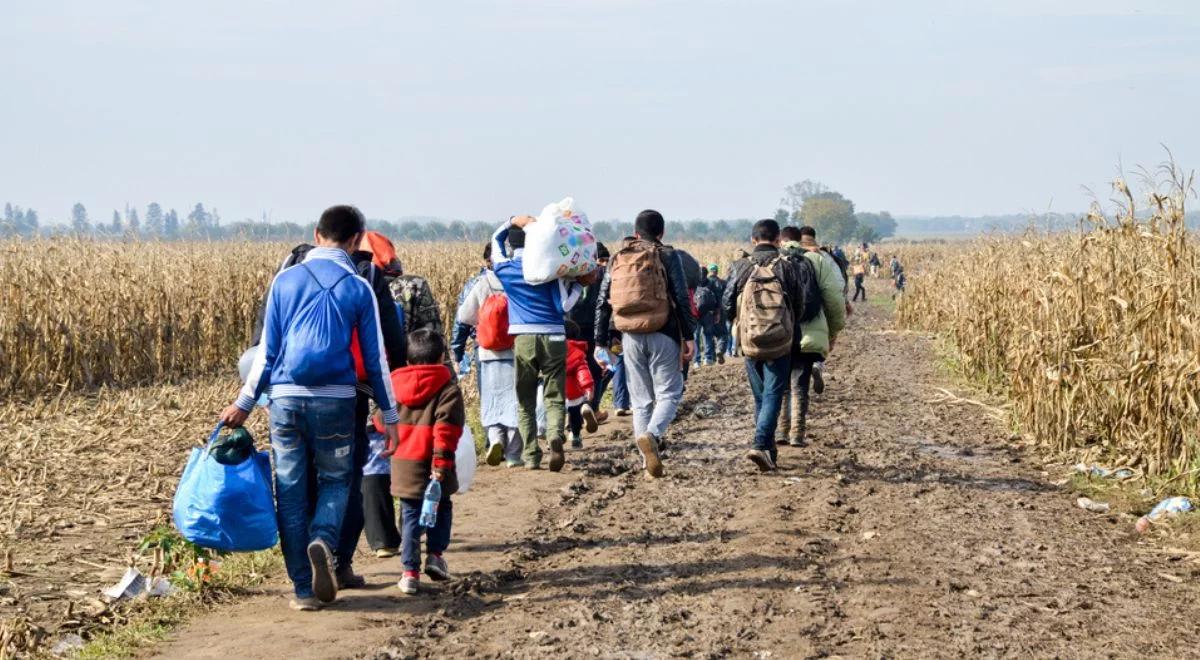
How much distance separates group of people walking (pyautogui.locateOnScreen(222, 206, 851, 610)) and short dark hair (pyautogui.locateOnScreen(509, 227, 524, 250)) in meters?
0.01

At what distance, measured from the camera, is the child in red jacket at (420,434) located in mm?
7188

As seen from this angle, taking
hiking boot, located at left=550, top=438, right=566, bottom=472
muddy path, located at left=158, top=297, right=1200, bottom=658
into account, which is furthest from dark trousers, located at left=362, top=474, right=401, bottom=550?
hiking boot, located at left=550, top=438, right=566, bottom=472

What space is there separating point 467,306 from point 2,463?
13.3 ft

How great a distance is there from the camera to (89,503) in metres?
9.96

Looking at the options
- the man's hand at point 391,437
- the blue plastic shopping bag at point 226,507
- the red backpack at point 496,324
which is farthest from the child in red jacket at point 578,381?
the blue plastic shopping bag at point 226,507

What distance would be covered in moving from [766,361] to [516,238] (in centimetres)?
216

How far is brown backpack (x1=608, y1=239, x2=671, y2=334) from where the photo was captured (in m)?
10.4

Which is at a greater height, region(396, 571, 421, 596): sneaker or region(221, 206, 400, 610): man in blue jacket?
region(221, 206, 400, 610): man in blue jacket

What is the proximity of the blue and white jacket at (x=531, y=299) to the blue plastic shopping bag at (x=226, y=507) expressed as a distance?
4.00 m

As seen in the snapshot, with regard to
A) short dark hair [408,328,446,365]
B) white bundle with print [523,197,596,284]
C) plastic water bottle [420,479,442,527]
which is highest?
white bundle with print [523,197,596,284]

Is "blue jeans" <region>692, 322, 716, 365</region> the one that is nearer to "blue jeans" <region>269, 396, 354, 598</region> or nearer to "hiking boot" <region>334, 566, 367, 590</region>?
"hiking boot" <region>334, 566, 367, 590</region>

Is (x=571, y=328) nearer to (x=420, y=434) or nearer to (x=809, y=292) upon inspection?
(x=809, y=292)

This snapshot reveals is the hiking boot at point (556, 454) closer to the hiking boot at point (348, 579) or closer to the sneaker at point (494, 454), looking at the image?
the sneaker at point (494, 454)

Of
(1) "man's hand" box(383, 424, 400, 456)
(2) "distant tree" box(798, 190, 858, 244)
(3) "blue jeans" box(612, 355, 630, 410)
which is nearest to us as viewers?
(1) "man's hand" box(383, 424, 400, 456)
